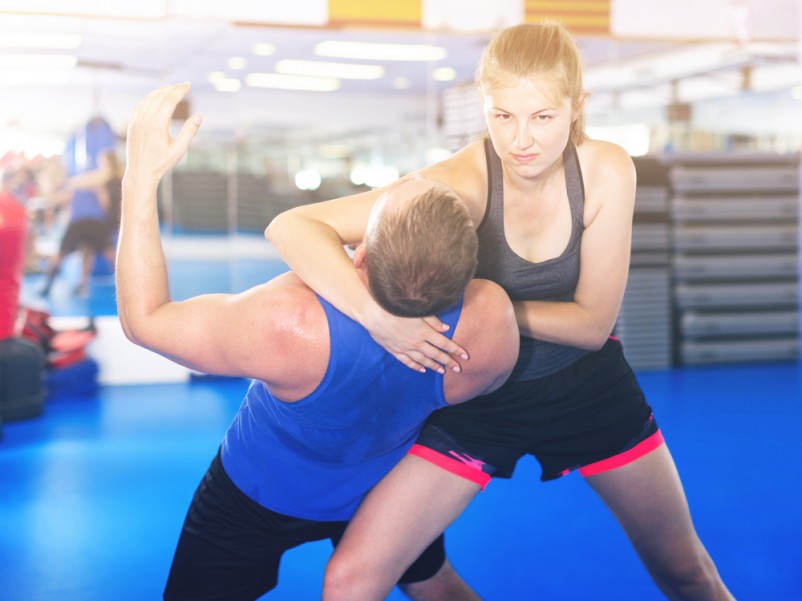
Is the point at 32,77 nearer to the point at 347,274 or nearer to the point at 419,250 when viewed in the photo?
the point at 347,274

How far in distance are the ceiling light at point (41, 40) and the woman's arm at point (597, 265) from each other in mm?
4461

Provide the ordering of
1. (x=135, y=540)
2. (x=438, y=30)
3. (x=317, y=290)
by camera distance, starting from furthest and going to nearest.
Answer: (x=438, y=30)
(x=135, y=540)
(x=317, y=290)

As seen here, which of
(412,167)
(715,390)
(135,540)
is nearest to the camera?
(135,540)

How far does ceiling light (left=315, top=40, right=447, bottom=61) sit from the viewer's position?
19.8 ft

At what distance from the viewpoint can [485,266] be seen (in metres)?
1.81

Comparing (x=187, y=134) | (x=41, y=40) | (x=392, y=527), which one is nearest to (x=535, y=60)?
(x=187, y=134)

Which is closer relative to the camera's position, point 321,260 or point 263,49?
point 321,260

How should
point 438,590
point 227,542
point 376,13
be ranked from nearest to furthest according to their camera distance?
point 227,542 → point 438,590 → point 376,13

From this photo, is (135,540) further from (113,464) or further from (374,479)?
(374,479)

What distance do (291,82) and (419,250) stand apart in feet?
16.8

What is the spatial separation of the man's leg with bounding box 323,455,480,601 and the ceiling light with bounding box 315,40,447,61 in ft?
15.5

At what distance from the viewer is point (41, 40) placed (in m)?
5.33

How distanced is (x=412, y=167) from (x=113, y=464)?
3340 millimetres

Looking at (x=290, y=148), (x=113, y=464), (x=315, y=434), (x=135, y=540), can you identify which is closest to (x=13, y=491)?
(x=113, y=464)
